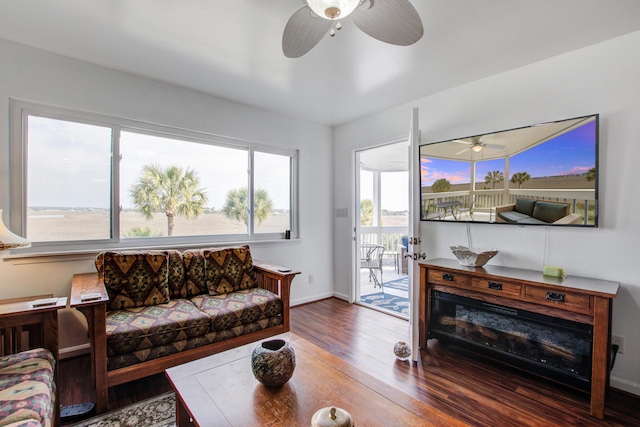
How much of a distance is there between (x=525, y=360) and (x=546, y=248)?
36.0 inches

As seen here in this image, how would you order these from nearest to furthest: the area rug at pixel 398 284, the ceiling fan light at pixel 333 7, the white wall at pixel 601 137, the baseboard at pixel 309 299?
the ceiling fan light at pixel 333 7
the white wall at pixel 601 137
the baseboard at pixel 309 299
the area rug at pixel 398 284

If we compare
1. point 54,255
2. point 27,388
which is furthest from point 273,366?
point 54,255

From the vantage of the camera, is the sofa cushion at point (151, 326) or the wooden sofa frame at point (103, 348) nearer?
the wooden sofa frame at point (103, 348)

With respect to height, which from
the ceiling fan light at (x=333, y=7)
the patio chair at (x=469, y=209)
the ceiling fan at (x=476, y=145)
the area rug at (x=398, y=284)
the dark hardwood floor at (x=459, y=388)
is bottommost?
the area rug at (x=398, y=284)

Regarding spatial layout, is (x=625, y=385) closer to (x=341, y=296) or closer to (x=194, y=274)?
(x=341, y=296)

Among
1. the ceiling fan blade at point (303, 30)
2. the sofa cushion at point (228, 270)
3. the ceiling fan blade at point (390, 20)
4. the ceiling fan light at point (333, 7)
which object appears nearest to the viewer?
the ceiling fan light at point (333, 7)

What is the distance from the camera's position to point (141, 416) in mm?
1776

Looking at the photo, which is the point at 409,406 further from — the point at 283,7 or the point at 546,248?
the point at 283,7

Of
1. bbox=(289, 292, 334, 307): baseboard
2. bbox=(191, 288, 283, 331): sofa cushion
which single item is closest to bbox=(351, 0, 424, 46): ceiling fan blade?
bbox=(191, 288, 283, 331): sofa cushion

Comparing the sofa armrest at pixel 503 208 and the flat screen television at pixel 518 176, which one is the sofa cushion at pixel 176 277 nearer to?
the flat screen television at pixel 518 176

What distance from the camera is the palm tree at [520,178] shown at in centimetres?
247

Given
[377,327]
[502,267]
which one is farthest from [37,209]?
[502,267]

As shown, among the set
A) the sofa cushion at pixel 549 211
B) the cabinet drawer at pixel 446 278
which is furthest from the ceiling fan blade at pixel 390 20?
the cabinet drawer at pixel 446 278

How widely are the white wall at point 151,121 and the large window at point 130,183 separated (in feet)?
0.40
